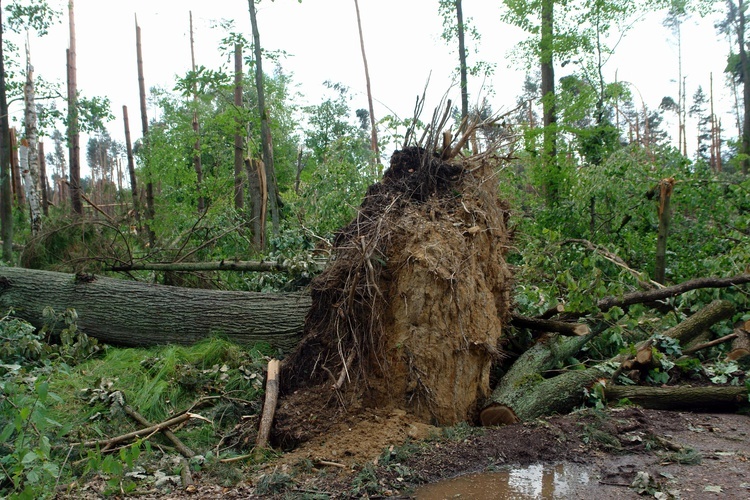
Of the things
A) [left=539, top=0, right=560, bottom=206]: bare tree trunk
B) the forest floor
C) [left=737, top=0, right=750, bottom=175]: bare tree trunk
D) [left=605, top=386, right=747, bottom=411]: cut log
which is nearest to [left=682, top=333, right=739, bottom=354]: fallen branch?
[left=605, top=386, right=747, bottom=411]: cut log

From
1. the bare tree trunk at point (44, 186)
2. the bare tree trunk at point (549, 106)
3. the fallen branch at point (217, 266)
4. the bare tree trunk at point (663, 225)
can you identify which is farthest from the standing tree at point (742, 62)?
the bare tree trunk at point (44, 186)

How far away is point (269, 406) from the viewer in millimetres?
4730

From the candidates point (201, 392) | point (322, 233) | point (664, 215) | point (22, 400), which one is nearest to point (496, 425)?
point (201, 392)

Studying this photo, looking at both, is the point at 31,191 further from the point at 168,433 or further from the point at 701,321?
the point at 701,321

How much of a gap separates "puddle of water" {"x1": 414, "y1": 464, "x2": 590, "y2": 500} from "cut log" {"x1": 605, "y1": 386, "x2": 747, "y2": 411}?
1461mm

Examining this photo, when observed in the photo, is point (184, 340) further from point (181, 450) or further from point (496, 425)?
point (496, 425)

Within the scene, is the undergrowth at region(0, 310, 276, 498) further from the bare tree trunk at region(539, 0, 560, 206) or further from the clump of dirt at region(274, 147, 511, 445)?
the bare tree trunk at region(539, 0, 560, 206)

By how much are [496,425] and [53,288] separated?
5.87 m

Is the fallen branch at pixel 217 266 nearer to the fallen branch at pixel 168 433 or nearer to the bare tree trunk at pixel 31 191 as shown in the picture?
the fallen branch at pixel 168 433

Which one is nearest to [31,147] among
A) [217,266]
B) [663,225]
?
[217,266]

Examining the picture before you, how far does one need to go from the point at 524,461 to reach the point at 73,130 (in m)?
13.8

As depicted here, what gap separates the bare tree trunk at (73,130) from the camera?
13032 mm

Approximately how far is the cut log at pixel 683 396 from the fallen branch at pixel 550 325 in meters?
0.58

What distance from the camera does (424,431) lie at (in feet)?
14.6
